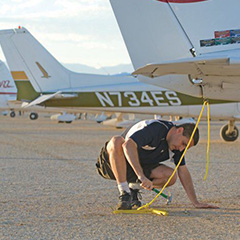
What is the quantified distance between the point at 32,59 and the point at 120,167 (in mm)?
12702

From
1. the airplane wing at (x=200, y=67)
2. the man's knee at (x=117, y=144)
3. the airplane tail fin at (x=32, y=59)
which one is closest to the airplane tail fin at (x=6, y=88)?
the airplane tail fin at (x=32, y=59)

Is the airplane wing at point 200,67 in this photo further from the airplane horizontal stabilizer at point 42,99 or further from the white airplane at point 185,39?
the airplane horizontal stabilizer at point 42,99

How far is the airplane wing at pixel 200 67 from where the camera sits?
5.19 m

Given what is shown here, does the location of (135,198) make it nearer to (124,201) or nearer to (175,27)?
(124,201)

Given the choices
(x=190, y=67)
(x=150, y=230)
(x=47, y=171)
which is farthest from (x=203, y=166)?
(x=150, y=230)

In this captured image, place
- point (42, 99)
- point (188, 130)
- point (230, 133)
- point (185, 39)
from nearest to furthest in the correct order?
point (188, 130)
point (185, 39)
point (230, 133)
point (42, 99)

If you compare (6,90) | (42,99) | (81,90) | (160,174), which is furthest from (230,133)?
(6,90)

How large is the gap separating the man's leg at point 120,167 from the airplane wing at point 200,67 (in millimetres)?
826

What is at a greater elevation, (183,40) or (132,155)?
(183,40)

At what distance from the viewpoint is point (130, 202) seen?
5375 mm

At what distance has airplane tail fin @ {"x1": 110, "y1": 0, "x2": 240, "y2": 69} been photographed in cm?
667

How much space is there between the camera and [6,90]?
39.1 metres

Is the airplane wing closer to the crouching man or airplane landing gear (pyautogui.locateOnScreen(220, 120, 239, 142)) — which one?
the crouching man

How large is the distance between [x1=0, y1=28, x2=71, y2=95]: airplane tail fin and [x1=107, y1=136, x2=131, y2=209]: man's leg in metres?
11.7
